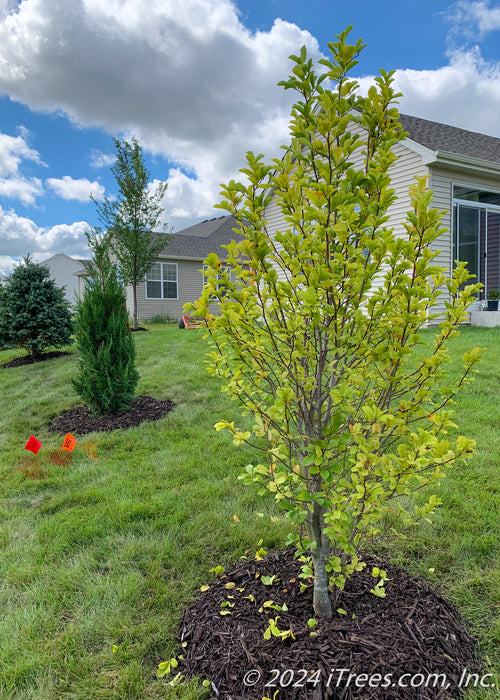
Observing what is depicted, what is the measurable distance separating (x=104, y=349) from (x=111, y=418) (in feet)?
2.81

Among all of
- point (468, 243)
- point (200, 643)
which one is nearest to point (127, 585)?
point (200, 643)

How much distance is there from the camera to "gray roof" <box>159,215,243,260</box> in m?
20.1

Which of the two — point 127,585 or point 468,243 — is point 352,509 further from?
point 468,243

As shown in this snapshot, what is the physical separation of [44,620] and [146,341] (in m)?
8.29

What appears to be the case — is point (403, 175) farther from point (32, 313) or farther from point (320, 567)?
point (320, 567)

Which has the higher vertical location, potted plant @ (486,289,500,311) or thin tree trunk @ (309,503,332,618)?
potted plant @ (486,289,500,311)

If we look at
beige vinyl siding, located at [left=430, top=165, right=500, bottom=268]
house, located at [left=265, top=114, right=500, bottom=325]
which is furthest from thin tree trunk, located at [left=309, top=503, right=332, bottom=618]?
beige vinyl siding, located at [left=430, top=165, right=500, bottom=268]

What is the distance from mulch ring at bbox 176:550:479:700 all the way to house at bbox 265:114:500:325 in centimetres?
786

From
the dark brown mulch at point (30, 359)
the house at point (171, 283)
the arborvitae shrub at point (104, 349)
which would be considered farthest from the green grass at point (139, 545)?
the house at point (171, 283)

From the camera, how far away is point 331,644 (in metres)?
1.63

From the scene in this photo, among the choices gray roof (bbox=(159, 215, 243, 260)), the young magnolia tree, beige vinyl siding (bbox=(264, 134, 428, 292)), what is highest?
gray roof (bbox=(159, 215, 243, 260))

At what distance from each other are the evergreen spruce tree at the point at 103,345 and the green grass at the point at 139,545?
685mm

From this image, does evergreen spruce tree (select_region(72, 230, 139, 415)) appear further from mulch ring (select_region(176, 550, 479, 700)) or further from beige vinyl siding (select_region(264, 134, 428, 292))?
beige vinyl siding (select_region(264, 134, 428, 292))

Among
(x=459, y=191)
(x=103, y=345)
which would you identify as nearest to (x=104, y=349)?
(x=103, y=345)
